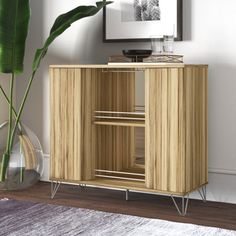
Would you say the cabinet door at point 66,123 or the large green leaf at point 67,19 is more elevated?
the large green leaf at point 67,19

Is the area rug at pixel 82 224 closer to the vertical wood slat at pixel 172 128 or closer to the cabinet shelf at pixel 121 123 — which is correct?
the vertical wood slat at pixel 172 128

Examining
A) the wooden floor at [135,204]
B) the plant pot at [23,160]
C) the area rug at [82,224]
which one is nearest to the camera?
the area rug at [82,224]

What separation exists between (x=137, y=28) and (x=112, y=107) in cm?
48

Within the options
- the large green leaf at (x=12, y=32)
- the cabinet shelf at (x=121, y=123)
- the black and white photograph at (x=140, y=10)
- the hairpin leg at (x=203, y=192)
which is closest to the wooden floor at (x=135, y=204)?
the hairpin leg at (x=203, y=192)

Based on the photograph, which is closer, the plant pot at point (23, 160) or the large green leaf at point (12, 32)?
the large green leaf at point (12, 32)

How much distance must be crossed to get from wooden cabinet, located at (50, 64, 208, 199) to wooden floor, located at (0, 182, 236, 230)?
0.12 metres

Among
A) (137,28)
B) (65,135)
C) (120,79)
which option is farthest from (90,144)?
(137,28)

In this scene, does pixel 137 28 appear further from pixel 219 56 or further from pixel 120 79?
pixel 219 56

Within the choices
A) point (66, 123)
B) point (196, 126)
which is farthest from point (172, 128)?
point (66, 123)

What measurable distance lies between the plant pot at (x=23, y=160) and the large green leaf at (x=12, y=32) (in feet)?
1.28

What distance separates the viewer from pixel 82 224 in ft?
8.20

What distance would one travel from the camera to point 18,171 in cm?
A: 323

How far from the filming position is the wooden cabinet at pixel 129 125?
2686 mm

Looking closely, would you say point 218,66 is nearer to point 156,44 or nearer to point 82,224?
point 156,44
